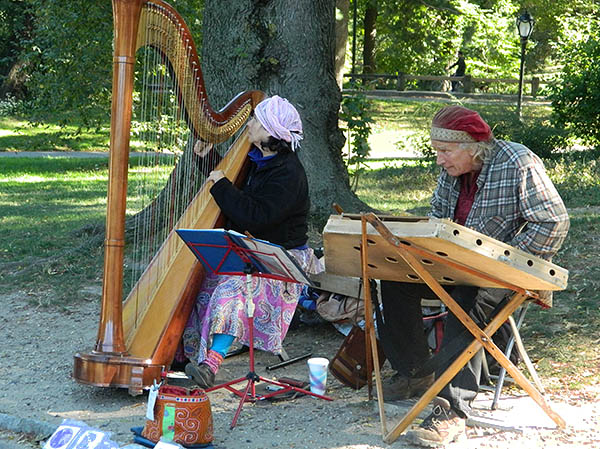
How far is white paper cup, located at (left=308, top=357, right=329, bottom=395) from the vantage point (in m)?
4.39

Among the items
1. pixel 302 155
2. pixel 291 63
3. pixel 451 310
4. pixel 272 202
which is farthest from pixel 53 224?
pixel 451 310

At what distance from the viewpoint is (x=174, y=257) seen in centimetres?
501

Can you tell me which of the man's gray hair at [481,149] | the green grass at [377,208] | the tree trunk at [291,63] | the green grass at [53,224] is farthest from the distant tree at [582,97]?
the man's gray hair at [481,149]

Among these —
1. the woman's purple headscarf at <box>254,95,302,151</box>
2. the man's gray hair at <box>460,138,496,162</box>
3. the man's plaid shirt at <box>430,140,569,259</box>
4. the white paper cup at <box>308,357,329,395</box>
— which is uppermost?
the woman's purple headscarf at <box>254,95,302,151</box>

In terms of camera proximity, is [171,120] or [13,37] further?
[13,37]

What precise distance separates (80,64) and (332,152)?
12.4 ft

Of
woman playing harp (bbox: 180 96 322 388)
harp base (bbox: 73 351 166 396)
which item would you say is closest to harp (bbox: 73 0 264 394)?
harp base (bbox: 73 351 166 396)

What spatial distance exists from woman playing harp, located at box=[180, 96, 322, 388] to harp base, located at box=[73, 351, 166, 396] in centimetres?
38

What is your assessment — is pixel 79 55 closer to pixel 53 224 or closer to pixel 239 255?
pixel 53 224

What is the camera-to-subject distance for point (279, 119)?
15.5ft

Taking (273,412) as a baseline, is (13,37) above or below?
above

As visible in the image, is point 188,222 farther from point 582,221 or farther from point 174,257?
point 582,221

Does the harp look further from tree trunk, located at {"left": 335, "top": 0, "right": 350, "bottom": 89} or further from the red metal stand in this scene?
tree trunk, located at {"left": 335, "top": 0, "right": 350, "bottom": 89}

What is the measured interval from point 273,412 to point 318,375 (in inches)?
12.5
